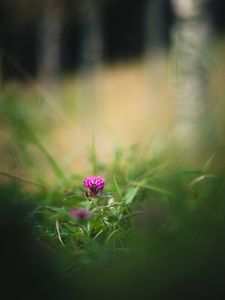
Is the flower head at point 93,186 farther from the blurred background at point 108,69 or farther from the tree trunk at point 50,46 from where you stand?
the tree trunk at point 50,46

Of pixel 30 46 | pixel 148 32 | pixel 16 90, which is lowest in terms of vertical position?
pixel 16 90

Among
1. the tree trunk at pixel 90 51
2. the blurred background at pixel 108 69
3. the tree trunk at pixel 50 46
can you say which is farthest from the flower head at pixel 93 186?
the tree trunk at pixel 50 46

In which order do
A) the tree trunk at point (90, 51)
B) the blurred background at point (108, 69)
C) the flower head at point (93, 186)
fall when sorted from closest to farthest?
the flower head at point (93, 186) < the blurred background at point (108, 69) < the tree trunk at point (90, 51)

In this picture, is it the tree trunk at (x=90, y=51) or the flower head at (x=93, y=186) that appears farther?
the tree trunk at (x=90, y=51)

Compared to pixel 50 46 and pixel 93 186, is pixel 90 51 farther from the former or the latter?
pixel 93 186

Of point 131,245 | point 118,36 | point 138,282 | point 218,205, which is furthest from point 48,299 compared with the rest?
point 118,36

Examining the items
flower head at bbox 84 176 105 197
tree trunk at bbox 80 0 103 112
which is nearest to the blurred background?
tree trunk at bbox 80 0 103 112

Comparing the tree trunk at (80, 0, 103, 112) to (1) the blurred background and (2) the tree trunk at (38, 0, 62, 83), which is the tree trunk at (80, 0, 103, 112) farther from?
(2) the tree trunk at (38, 0, 62, 83)

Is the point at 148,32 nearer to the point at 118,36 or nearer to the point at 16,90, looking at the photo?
the point at 118,36

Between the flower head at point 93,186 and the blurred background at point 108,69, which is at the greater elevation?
the blurred background at point 108,69

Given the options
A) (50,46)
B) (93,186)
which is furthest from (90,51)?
(93,186)
